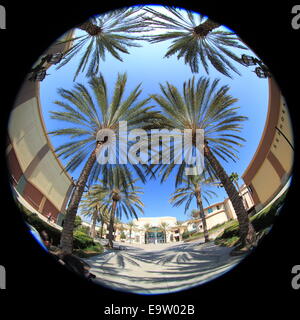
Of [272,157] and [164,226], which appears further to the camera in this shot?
[164,226]

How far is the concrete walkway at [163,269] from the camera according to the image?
163 centimetres

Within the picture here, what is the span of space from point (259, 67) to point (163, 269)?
269cm

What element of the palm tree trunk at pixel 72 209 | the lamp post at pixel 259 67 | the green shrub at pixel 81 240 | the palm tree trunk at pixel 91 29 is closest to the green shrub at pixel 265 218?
the lamp post at pixel 259 67

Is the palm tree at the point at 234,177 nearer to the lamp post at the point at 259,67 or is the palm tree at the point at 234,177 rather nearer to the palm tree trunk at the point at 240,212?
the palm tree trunk at the point at 240,212

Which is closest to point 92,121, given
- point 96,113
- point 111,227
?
point 96,113

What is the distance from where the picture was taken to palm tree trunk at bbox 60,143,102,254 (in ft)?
5.61

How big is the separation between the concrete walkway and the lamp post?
2086 mm

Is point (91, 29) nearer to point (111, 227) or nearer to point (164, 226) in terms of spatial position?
point (111, 227)

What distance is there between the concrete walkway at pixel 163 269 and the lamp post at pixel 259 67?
209 centimetres

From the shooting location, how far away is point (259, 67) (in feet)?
6.45

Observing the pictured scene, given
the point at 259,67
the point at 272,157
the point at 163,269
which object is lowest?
the point at 163,269

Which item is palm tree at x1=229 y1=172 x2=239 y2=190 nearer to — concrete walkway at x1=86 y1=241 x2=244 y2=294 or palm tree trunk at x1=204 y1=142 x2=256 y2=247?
palm tree trunk at x1=204 y1=142 x2=256 y2=247

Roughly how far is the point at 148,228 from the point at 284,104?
7.04 feet
